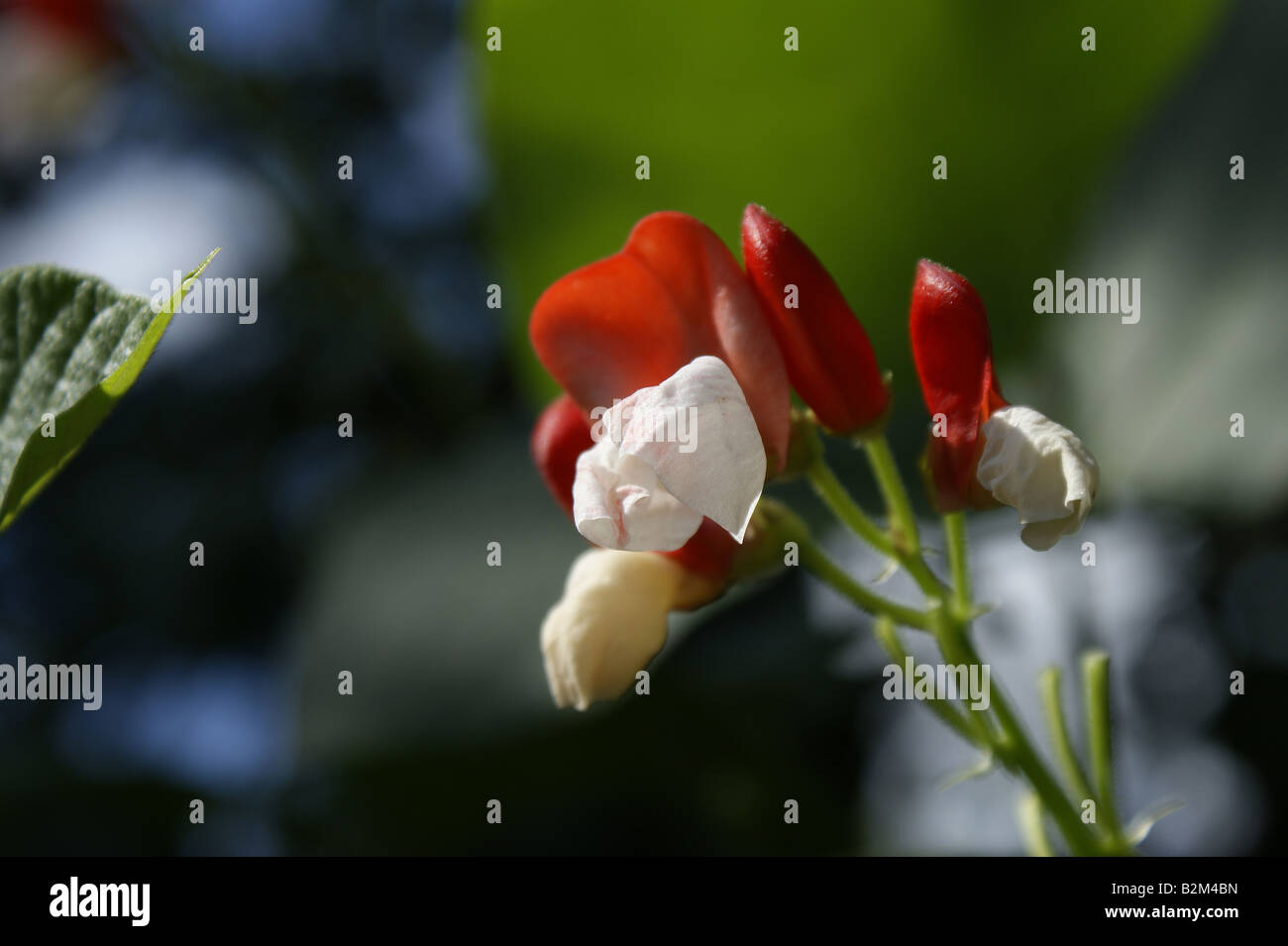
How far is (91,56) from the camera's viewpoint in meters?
1.63

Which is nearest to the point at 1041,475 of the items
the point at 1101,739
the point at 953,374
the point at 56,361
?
the point at 953,374

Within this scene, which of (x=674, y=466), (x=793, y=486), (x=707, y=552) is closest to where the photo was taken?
(x=674, y=466)

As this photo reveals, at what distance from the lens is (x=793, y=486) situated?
1.19 meters

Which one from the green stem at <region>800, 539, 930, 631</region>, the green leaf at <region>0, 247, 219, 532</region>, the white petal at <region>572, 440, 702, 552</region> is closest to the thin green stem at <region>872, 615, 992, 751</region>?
the green stem at <region>800, 539, 930, 631</region>

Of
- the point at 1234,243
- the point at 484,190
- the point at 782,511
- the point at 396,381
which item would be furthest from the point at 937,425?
the point at 396,381

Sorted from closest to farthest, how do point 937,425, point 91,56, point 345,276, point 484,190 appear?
point 937,425
point 484,190
point 345,276
point 91,56

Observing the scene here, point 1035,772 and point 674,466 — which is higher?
point 674,466

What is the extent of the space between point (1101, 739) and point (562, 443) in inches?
10.7

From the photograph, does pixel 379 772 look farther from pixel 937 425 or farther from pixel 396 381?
pixel 937 425

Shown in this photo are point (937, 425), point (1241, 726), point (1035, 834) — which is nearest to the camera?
point (937, 425)

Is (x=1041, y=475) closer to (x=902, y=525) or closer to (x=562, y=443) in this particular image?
(x=902, y=525)

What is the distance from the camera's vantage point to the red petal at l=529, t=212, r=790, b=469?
1.71ft

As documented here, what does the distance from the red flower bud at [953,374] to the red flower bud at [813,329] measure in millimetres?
24

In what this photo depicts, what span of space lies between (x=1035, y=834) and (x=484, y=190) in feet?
3.00
